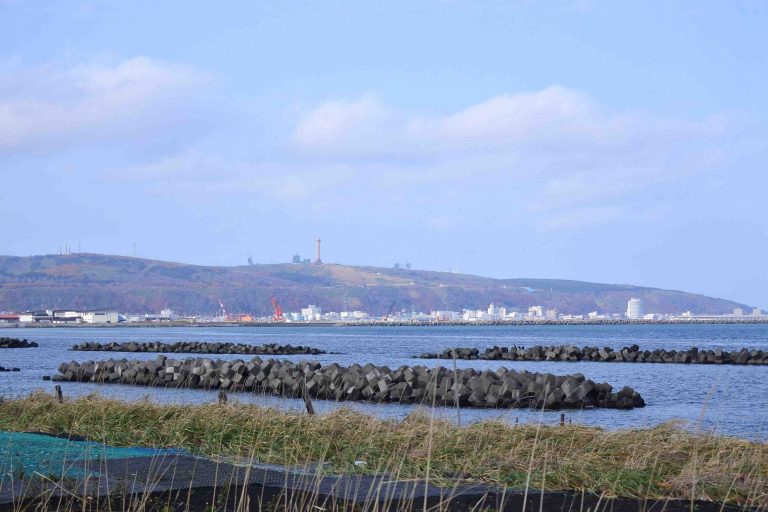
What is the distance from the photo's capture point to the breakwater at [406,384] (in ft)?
81.0

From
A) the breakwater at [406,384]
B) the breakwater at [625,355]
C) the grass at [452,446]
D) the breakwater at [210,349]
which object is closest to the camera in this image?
the grass at [452,446]

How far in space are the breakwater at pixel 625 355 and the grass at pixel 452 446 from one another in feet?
118

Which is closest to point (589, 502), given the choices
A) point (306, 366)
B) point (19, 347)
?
point (306, 366)

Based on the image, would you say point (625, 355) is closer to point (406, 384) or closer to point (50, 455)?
point (406, 384)

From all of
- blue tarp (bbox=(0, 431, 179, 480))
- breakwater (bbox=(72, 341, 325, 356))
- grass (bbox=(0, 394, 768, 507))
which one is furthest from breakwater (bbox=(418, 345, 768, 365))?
blue tarp (bbox=(0, 431, 179, 480))

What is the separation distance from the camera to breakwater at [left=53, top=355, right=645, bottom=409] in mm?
24688

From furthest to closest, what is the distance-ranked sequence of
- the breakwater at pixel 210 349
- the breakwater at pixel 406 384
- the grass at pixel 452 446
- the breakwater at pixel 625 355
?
the breakwater at pixel 210 349, the breakwater at pixel 625 355, the breakwater at pixel 406 384, the grass at pixel 452 446

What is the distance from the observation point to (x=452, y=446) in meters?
10.2

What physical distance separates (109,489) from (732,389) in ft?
A: 89.8

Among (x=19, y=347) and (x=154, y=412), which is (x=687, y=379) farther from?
(x=19, y=347)

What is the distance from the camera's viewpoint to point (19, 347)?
253 ft

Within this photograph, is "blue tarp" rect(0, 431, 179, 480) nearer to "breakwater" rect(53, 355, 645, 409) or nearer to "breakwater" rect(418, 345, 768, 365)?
"breakwater" rect(53, 355, 645, 409)

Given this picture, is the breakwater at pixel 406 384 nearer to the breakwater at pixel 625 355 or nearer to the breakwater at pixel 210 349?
the breakwater at pixel 625 355

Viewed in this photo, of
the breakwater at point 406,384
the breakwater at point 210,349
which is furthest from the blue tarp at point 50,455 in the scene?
the breakwater at point 210,349
